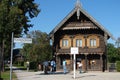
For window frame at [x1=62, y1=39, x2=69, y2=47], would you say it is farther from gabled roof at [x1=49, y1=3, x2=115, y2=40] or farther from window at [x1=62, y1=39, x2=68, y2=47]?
gabled roof at [x1=49, y1=3, x2=115, y2=40]

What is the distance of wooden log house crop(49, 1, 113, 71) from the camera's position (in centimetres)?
4897

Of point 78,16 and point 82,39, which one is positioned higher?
point 78,16

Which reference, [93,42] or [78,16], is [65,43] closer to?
[93,42]

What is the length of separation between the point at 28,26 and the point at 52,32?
352 centimetres

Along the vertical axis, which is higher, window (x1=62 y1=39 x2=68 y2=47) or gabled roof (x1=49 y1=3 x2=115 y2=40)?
gabled roof (x1=49 y1=3 x2=115 y2=40)

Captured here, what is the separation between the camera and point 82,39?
50.5m

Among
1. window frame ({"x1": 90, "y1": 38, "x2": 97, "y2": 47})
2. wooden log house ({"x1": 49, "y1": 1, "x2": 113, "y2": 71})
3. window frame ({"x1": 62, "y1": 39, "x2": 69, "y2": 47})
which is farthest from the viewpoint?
window frame ({"x1": 62, "y1": 39, "x2": 69, "y2": 47})

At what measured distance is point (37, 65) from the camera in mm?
55438

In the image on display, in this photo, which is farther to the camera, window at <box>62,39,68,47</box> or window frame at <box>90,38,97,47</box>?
window at <box>62,39,68,47</box>

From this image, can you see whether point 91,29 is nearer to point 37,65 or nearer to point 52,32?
point 52,32

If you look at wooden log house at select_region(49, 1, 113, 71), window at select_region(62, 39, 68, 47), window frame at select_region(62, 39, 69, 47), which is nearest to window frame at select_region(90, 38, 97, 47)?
wooden log house at select_region(49, 1, 113, 71)

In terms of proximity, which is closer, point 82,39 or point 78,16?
point 78,16

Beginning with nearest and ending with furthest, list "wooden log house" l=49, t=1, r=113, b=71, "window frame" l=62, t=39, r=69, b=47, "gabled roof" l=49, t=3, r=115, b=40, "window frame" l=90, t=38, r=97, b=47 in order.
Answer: "gabled roof" l=49, t=3, r=115, b=40
"wooden log house" l=49, t=1, r=113, b=71
"window frame" l=90, t=38, r=97, b=47
"window frame" l=62, t=39, r=69, b=47

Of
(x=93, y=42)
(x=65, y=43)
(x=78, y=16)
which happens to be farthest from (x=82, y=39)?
(x=78, y=16)
